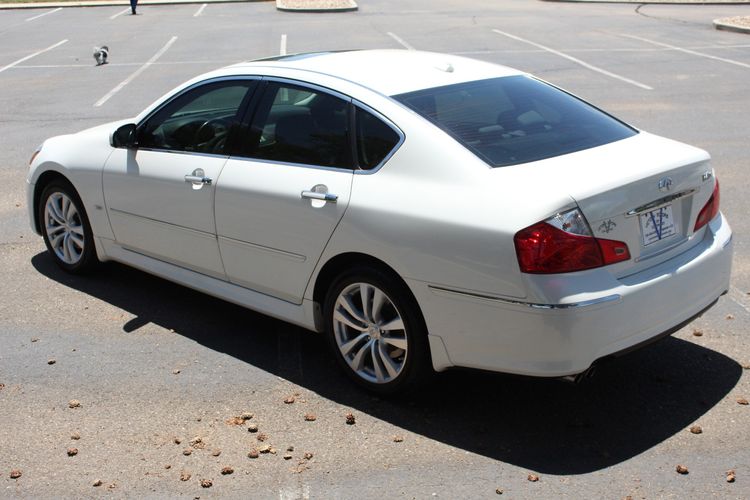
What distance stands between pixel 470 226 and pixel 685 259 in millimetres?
1148

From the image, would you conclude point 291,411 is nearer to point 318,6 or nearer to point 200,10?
point 318,6

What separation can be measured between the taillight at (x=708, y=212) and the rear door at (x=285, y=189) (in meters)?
1.79

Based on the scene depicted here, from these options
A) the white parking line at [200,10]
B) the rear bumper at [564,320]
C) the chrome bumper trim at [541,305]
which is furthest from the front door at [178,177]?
the white parking line at [200,10]

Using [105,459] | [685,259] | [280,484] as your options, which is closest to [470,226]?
[685,259]

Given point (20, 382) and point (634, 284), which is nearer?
point (634, 284)

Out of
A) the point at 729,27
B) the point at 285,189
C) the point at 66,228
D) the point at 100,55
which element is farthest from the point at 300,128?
the point at 729,27

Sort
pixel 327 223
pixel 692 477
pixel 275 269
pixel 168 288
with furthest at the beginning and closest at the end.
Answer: pixel 168 288 < pixel 275 269 < pixel 327 223 < pixel 692 477

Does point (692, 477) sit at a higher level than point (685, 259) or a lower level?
lower

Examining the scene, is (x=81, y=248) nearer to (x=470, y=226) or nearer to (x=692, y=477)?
(x=470, y=226)

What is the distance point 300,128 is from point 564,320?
196 centimetres

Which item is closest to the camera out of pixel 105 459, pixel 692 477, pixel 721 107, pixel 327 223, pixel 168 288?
pixel 692 477

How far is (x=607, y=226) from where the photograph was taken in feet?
14.5

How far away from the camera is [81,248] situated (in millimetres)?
7016

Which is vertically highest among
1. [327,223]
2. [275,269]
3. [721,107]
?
[327,223]
